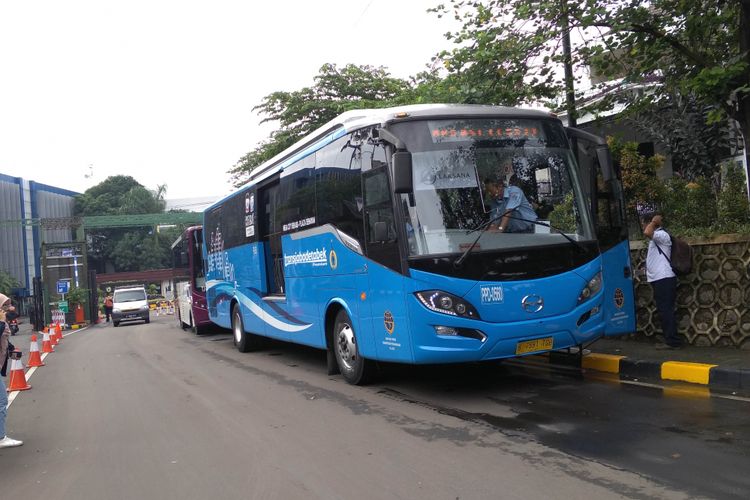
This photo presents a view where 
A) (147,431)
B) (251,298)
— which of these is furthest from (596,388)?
(251,298)

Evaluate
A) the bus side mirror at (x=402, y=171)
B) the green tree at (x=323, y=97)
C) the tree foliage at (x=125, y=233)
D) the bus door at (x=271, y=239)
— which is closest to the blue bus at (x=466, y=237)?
the bus side mirror at (x=402, y=171)

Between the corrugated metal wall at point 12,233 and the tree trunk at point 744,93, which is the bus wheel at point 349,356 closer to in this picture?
the tree trunk at point 744,93

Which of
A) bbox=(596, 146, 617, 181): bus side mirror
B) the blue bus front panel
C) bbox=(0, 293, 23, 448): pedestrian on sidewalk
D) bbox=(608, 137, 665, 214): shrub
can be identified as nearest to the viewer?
bbox=(0, 293, 23, 448): pedestrian on sidewalk

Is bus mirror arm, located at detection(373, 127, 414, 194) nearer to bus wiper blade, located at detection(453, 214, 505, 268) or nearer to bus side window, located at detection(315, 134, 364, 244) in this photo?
bus wiper blade, located at detection(453, 214, 505, 268)

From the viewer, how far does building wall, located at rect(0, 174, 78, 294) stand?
5231 centimetres

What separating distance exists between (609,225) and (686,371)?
1.91 meters

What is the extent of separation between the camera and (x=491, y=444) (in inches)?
209

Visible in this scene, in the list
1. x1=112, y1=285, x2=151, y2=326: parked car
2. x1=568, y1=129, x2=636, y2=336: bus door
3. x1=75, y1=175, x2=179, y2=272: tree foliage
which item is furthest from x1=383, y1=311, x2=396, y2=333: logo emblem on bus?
x1=75, y1=175, x2=179, y2=272: tree foliage

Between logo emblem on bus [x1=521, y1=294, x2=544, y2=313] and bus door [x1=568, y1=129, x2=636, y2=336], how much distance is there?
3.84ft

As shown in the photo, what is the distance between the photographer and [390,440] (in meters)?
5.68

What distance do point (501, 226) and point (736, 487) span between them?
3.46m

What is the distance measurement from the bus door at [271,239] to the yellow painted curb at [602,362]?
4.95 metres

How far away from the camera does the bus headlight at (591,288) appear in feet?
23.2

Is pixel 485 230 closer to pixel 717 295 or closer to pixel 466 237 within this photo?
pixel 466 237
